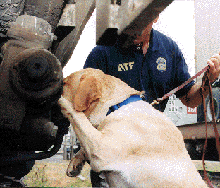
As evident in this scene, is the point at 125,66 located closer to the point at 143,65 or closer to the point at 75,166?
the point at 143,65

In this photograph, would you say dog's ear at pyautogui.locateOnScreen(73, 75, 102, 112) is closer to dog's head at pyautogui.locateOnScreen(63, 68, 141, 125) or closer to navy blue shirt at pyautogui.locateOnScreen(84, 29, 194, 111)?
dog's head at pyautogui.locateOnScreen(63, 68, 141, 125)

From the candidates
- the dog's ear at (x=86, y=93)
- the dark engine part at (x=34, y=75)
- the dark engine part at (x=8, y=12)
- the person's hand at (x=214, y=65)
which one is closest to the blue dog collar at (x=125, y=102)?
the dog's ear at (x=86, y=93)

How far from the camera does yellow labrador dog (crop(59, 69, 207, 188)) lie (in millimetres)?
1843

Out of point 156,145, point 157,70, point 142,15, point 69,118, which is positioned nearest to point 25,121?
point 69,118

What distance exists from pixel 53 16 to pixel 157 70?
5.09ft

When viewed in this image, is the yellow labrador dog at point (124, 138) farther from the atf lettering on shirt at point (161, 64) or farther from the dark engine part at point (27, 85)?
the atf lettering on shirt at point (161, 64)

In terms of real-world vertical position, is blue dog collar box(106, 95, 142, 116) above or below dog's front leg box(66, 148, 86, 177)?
above


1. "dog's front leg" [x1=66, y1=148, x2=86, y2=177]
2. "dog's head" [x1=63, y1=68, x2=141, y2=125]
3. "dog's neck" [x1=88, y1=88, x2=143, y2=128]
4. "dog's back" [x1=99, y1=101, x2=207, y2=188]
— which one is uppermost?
"dog's head" [x1=63, y1=68, x2=141, y2=125]

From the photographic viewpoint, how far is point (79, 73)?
7.27 feet

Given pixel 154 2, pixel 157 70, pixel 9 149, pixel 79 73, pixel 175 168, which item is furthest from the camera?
pixel 157 70

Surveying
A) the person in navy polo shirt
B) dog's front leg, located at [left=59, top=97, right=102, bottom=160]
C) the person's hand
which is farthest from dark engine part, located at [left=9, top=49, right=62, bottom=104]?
the person's hand

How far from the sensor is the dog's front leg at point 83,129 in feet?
6.32

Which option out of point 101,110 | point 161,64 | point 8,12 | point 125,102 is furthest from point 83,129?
point 161,64

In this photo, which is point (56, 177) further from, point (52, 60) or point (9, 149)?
point (52, 60)
